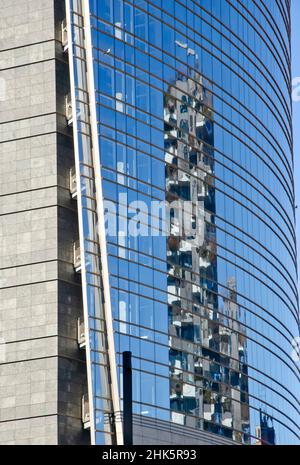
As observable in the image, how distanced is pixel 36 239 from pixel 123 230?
528 cm

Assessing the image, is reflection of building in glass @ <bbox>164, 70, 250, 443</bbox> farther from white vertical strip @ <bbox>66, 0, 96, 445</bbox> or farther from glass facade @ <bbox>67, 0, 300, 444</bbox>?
white vertical strip @ <bbox>66, 0, 96, 445</bbox>

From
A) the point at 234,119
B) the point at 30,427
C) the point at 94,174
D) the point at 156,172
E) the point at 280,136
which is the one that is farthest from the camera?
the point at 280,136

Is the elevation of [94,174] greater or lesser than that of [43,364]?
greater

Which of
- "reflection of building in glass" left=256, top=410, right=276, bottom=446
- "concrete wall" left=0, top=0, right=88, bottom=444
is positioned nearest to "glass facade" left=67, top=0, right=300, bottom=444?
"reflection of building in glass" left=256, top=410, right=276, bottom=446

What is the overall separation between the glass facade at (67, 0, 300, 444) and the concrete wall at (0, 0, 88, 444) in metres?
1.48

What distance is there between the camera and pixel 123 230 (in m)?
66.9

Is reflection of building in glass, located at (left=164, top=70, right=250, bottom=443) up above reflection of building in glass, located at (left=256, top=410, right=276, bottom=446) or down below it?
above

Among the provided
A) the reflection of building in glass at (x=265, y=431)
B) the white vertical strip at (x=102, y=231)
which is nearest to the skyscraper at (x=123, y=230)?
the white vertical strip at (x=102, y=231)

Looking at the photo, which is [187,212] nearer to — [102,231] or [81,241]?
[102,231]

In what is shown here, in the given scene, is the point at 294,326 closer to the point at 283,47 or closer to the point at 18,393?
the point at 283,47

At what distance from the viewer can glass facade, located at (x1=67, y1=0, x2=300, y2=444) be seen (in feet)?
216

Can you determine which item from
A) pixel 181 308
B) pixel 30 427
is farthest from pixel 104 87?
pixel 30 427

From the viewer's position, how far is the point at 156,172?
72875mm
